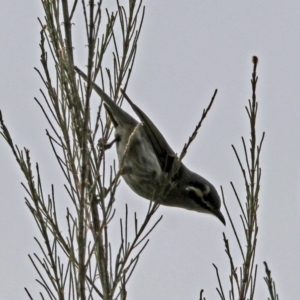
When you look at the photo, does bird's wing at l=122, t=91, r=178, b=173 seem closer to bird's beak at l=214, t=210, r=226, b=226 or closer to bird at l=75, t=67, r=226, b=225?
bird at l=75, t=67, r=226, b=225

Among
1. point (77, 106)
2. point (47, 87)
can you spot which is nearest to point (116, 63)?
point (47, 87)

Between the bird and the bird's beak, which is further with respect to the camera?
the bird's beak

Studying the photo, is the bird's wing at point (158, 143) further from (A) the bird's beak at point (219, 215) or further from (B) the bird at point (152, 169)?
(A) the bird's beak at point (219, 215)

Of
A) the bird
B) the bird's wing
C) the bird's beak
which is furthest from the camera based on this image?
the bird's beak

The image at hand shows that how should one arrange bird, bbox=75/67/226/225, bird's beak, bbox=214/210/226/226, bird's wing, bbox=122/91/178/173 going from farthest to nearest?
bird's beak, bbox=214/210/226/226 → bird's wing, bbox=122/91/178/173 → bird, bbox=75/67/226/225

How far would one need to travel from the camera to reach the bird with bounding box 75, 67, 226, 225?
6.48m

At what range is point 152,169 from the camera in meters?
6.50

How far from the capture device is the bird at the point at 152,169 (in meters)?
6.48

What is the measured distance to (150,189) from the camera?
21.4 feet

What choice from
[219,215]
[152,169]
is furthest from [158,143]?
[219,215]

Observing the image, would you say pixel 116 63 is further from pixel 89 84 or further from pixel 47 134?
pixel 89 84

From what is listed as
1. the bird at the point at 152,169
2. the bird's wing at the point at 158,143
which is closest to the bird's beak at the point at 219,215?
the bird at the point at 152,169

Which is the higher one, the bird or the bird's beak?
the bird

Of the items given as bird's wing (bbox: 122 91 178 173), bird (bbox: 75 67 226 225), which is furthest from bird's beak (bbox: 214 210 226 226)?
bird's wing (bbox: 122 91 178 173)
